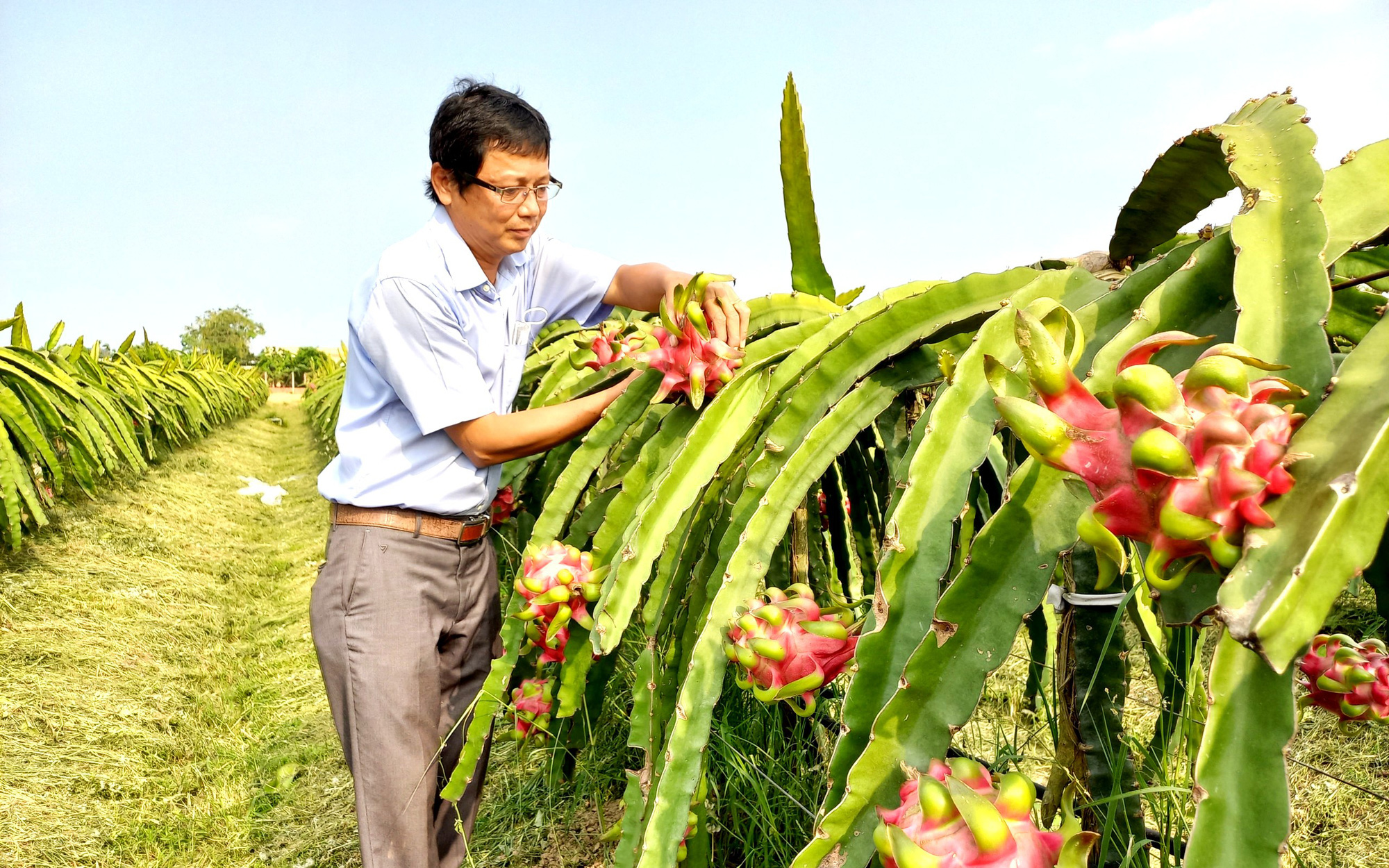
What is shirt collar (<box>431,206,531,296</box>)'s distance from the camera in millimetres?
1640

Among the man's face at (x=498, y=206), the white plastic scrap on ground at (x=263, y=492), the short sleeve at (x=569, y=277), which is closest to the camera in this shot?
the man's face at (x=498, y=206)

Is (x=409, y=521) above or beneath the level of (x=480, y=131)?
beneath

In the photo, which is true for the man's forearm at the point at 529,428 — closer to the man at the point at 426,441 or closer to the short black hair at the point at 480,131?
the man at the point at 426,441

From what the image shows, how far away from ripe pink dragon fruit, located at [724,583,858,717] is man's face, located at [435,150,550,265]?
101cm

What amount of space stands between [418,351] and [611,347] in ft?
1.16

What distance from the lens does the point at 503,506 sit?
1960mm

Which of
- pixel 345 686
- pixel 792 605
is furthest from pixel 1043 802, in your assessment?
pixel 345 686

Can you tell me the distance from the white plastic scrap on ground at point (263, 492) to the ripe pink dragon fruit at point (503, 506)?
634 cm

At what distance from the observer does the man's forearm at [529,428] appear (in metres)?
1.46

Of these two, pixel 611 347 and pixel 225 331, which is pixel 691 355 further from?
pixel 225 331

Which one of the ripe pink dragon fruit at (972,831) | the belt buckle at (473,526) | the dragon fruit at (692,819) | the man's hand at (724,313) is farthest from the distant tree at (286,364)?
the ripe pink dragon fruit at (972,831)

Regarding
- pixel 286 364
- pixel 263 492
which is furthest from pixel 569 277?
pixel 286 364

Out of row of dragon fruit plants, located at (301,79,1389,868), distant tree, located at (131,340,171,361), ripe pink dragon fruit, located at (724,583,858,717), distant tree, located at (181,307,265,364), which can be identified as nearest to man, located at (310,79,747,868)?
row of dragon fruit plants, located at (301,79,1389,868)

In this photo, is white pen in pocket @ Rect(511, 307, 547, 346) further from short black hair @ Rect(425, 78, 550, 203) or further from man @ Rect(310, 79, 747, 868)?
short black hair @ Rect(425, 78, 550, 203)
